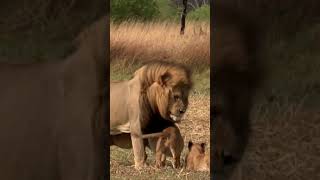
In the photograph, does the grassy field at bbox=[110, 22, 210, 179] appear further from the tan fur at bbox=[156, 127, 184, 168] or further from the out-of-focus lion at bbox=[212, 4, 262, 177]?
the out-of-focus lion at bbox=[212, 4, 262, 177]

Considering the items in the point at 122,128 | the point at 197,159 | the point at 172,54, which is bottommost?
the point at 197,159

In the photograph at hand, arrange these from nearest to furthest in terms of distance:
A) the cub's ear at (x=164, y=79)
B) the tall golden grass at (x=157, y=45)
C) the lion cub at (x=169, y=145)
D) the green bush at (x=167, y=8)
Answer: the lion cub at (x=169, y=145) → the cub's ear at (x=164, y=79) → the tall golden grass at (x=157, y=45) → the green bush at (x=167, y=8)

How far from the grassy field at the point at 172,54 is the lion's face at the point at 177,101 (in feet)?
1.71

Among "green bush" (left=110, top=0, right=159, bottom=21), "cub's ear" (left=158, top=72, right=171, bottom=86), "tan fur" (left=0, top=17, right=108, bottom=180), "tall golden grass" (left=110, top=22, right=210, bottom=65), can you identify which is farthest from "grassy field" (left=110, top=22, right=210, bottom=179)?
"tan fur" (left=0, top=17, right=108, bottom=180)

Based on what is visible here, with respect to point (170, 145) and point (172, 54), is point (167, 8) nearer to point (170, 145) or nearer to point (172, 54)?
point (172, 54)

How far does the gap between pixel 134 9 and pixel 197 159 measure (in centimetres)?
938

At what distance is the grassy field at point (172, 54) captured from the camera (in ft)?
18.2

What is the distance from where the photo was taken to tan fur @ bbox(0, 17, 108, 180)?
1.33 meters

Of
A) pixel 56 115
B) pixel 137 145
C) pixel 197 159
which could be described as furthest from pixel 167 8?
pixel 56 115

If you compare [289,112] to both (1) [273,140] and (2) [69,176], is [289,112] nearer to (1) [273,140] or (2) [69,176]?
(1) [273,140]

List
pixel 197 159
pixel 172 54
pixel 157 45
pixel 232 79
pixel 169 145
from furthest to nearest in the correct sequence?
pixel 157 45
pixel 172 54
pixel 169 145
pixel 197 159
pixel 232 79

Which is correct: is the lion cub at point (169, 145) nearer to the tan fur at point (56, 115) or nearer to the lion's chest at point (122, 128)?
the lion's chest at point (122, 128)

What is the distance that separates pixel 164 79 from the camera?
13.9 ft

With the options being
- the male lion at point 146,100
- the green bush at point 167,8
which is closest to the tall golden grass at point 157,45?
the male lion at point 146,100
